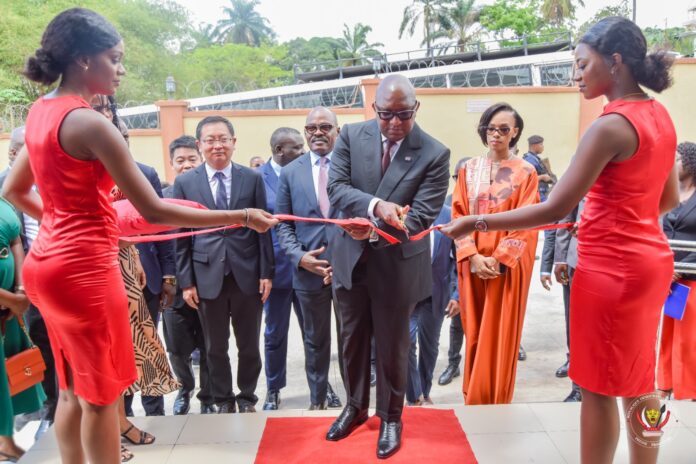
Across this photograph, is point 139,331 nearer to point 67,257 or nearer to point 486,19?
point 67,257

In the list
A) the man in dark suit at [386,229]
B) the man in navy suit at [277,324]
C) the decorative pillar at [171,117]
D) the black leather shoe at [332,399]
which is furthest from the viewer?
the decorative pillar at [171,117]

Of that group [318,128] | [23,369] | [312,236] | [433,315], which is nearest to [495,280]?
[433,315]

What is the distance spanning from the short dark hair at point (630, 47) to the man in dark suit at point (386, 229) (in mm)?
907

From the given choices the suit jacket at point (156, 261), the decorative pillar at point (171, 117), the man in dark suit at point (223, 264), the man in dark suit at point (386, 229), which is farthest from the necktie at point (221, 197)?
the decorative pillar at point (171, 117)

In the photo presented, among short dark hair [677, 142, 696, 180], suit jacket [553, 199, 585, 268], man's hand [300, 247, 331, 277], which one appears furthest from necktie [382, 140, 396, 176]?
short dark hair [677, 142, 696, 180]

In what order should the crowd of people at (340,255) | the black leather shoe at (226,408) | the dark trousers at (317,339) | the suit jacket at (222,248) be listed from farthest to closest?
the dark trousers at (317,339) → the black leather shoe at (226,408) → the suit jacket at (222,248) → the crowd of people at (340,255)

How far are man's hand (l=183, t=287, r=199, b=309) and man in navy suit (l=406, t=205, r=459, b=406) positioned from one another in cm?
156

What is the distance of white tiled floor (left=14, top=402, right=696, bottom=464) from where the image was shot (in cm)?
303

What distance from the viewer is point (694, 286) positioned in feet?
11.9

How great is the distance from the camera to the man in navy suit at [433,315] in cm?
415

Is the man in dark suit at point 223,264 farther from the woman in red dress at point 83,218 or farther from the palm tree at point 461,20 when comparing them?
the palm tree at point 461,20

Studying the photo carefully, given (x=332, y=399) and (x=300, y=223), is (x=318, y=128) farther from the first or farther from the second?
(x=332, y=399)

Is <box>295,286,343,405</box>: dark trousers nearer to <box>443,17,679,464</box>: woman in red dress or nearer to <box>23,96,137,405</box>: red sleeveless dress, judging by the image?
<box>23,96,137,405</box>: red sleeveless dress

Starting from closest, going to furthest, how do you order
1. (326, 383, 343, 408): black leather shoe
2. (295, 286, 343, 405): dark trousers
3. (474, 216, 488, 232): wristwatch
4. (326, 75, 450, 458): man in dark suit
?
1. (474, 216, 488, 232): wristwatch
2. (326, 75, 450, 458): man in dark suit
3. (295, 286, 343, 405): dark trousers
4. (326, 383, 343, 408): black leather shoe
